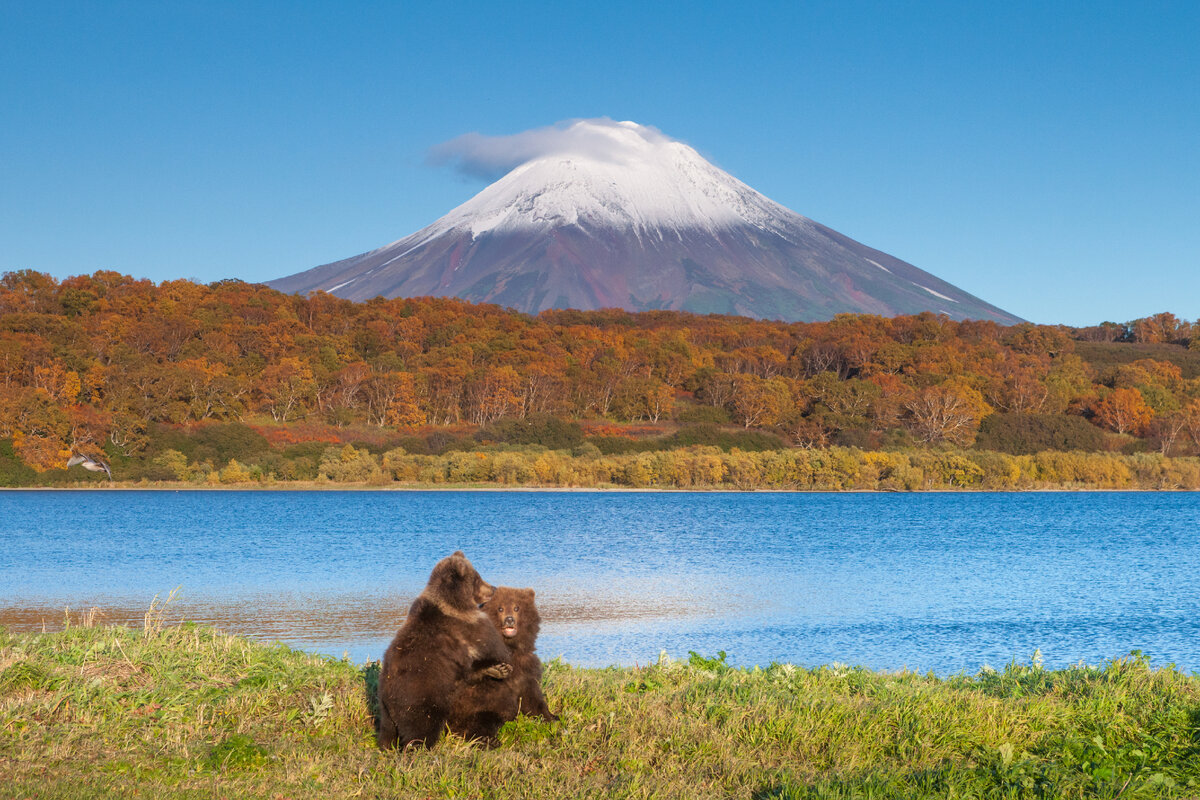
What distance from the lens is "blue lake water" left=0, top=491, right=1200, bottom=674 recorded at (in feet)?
53.0

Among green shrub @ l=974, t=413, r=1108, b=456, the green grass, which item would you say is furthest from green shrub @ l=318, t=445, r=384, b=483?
the green grass

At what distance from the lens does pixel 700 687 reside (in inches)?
267

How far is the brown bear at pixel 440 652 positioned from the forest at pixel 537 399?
65771mm

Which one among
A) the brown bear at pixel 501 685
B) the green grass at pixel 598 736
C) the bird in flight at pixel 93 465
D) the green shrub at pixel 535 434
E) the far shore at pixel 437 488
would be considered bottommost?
the far shore at pixel 437 488

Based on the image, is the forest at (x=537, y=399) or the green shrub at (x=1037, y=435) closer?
the forest at (x=537, y=399)

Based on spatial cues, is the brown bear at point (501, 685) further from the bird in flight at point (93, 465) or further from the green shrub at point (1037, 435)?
the green shrub at point (1037, 435)

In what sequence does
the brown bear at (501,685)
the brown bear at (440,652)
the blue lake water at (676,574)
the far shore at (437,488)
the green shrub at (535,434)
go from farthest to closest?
the green shrub at (535,434) → the far shore at (437,488) → the blue lake water at (676,574) → the brown bear at (501,685) → the brown bear at (440,652)

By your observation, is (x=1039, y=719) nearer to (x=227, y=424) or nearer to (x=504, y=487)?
(x=504, y=487)

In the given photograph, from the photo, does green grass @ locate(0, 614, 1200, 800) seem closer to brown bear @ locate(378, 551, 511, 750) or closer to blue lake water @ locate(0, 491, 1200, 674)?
brown bear @ locate(378, 551, 511, 750)

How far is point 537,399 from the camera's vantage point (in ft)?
284

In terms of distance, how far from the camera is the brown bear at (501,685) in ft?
18.1

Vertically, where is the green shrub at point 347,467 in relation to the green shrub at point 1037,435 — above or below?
below

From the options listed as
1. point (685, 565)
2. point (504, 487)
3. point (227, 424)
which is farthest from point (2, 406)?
point (685, 565)

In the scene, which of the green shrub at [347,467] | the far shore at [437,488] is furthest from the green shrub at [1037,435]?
the green shrub at [347,467]
